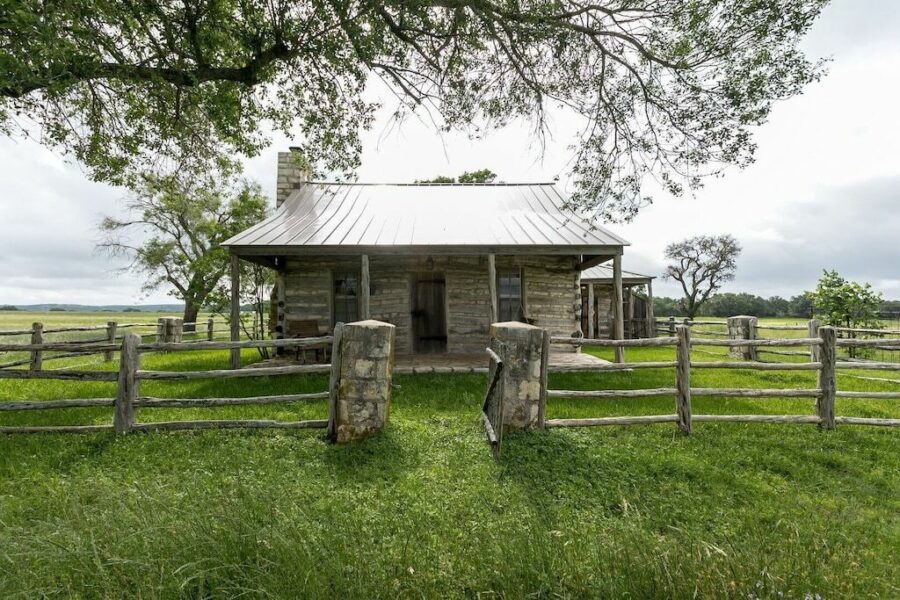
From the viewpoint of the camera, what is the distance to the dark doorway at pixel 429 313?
476 inches

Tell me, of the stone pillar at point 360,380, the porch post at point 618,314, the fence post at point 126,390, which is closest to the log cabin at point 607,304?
the porch post at point 618,314

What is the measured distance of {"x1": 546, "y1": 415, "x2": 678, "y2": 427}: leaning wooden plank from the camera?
538 centimetres

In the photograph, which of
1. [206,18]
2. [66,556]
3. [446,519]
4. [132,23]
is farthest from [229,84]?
[446,519]

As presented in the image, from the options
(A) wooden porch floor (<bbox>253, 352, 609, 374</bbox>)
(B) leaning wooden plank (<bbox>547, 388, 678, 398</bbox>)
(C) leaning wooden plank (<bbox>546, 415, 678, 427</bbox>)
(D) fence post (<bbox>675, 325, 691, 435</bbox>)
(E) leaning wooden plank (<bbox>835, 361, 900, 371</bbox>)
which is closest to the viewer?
(C) leaning wooden plank (<bbox>546, 415, 678, 427</bbox>)

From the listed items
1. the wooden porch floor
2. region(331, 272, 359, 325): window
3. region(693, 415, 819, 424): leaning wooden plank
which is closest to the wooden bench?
the wooden porch floor

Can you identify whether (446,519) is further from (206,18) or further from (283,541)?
(206,18)

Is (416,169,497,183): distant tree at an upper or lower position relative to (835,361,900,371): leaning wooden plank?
upper

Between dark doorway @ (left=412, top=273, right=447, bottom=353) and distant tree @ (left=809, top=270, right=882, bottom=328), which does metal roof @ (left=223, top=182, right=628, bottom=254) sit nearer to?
dark doorway @ (left=412, top=273, right=447, bottom=353)

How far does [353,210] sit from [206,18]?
6284 mm

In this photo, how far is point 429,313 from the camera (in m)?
12.2

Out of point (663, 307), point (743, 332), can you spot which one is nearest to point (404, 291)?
point (743, 332)

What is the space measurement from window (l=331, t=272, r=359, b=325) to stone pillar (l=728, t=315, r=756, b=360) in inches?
483

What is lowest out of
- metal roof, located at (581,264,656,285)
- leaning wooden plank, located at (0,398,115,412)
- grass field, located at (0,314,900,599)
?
grass field, located at (0,314,900,599)

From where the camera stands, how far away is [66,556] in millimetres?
2643
